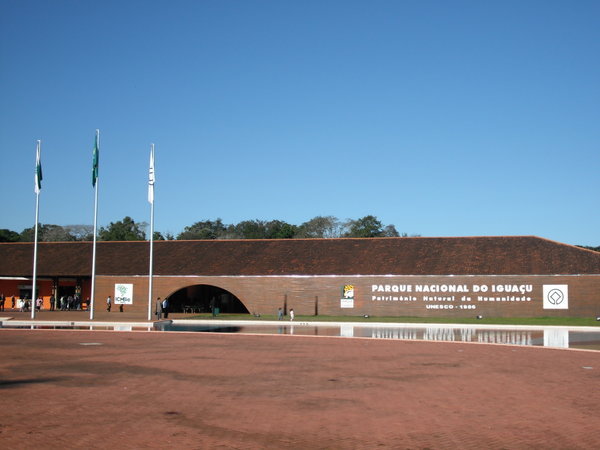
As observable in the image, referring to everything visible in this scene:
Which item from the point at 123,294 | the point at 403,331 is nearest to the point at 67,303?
the point at 123,294

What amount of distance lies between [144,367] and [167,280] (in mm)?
35951

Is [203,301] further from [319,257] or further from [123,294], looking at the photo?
[319,257]

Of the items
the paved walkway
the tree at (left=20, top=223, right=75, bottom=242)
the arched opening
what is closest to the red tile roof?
the arched opening

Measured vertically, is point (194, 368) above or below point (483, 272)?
below

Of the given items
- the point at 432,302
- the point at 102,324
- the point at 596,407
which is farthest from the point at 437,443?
the point at 432,302

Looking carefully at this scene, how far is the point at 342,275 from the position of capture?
50781mm

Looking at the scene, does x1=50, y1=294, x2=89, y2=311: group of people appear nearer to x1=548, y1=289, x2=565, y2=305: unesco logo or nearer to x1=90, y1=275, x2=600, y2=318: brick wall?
x1=90, y1=275, x2=600, y2=318: brick wall

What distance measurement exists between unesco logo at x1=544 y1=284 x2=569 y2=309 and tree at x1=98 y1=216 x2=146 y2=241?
8113cm

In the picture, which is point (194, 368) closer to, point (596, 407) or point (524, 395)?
point (524, 395)

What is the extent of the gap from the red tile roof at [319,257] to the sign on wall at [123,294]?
1.12 metres

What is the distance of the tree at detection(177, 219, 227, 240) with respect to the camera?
12475cm

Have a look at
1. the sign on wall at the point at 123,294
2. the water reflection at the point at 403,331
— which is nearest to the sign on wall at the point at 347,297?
the water reflection at the point at 403,331

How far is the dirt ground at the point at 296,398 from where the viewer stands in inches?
397

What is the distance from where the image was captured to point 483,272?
159 feet
